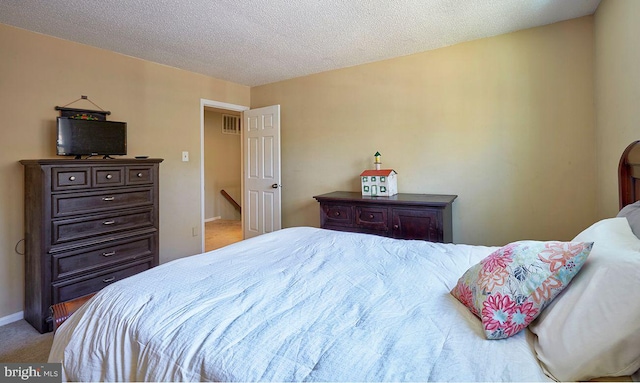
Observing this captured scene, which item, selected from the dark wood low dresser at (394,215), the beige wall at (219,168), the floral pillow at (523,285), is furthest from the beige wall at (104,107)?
the floral pillow at (523,285)

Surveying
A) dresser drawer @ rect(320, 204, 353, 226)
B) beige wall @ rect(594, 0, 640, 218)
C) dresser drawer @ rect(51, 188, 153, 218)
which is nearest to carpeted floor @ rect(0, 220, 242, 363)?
dresser drawer @ rect(51, 188, 153, 218)

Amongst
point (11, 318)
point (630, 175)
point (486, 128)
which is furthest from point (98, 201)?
point (630, 175)

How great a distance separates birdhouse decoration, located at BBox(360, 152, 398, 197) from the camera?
3.14 m

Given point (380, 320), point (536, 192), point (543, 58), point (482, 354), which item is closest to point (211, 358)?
point (380, 320)

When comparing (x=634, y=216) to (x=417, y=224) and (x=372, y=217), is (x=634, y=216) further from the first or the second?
(x=372, y=217)

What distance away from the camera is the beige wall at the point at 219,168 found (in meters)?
6.66

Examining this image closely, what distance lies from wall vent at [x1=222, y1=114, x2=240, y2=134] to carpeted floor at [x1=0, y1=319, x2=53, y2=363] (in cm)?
506

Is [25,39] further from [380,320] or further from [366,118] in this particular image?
[380,320]

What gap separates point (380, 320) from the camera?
99 cm

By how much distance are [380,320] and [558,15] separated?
2903 mm

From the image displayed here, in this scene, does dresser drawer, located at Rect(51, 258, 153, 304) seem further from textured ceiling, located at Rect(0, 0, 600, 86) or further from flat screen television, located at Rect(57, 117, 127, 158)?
textured ceiling, located at Rect(0, 0, 600, 86)

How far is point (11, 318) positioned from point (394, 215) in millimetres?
3401

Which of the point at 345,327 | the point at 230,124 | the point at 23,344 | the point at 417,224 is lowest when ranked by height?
the point at 23,344

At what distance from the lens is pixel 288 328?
935mm
